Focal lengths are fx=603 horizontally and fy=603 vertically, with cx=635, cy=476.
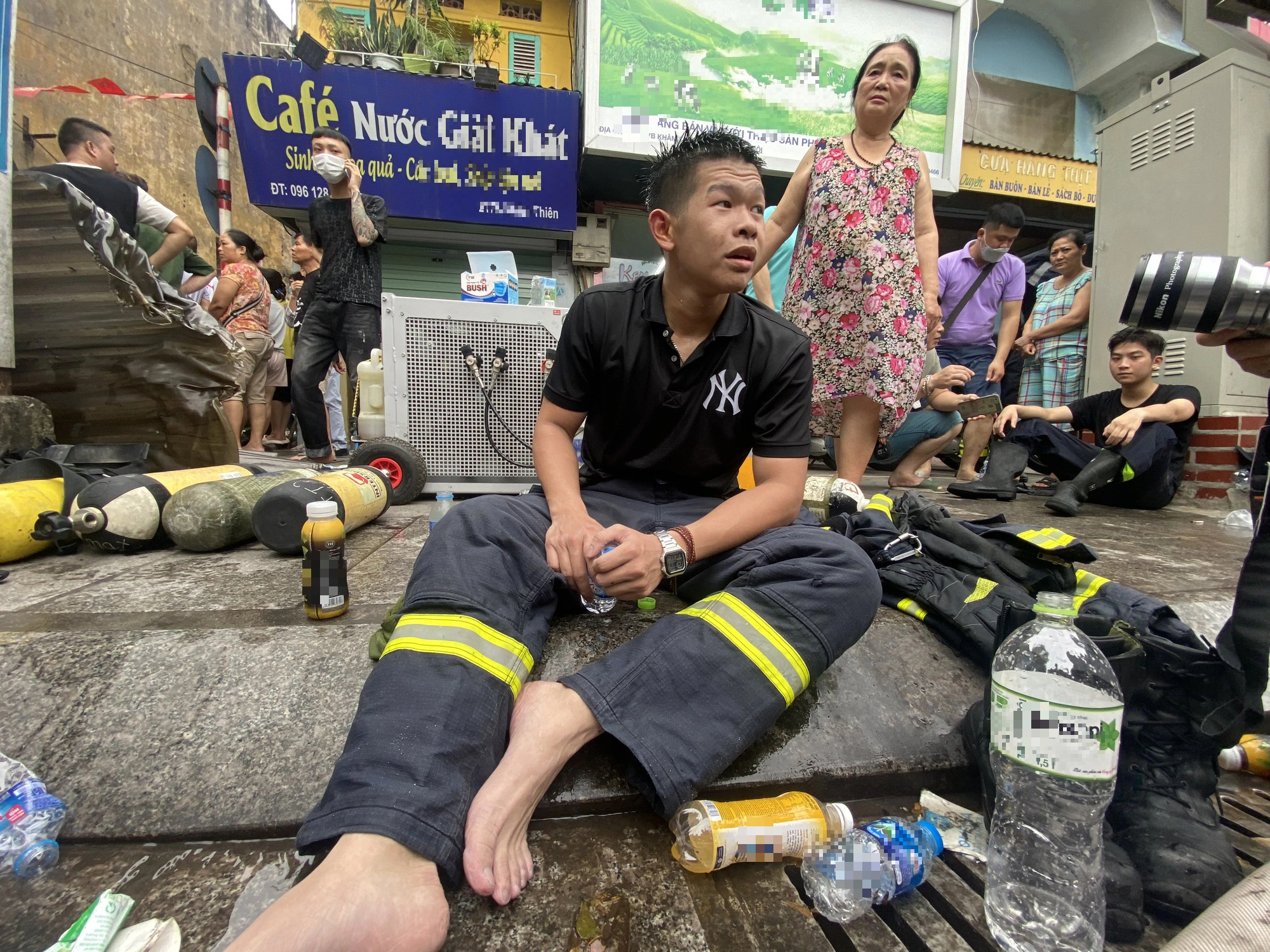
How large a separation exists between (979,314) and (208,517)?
15.8 feet

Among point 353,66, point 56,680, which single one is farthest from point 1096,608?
point 353,66

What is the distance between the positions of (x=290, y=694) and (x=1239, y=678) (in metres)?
1.96

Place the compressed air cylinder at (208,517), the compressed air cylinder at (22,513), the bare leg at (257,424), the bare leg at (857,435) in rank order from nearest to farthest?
the compressed air cylinder at (22,513)
the compressed air cylinder at (208,517)
the bare leg at (857,435)
the bare leg at (257,424)

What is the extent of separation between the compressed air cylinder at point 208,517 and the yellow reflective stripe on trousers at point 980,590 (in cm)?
235

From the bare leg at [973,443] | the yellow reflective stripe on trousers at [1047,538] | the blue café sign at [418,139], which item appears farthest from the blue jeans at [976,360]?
the blue café sign at [418,139]

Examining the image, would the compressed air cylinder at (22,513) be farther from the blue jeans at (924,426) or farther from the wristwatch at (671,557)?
the blue jeans at (924,426)

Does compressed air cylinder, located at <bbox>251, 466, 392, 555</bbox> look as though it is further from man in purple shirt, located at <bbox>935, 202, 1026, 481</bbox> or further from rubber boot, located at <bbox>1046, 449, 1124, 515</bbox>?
man in purple shirt, located at <bbox>935, 202, 1026, 481</bbox>

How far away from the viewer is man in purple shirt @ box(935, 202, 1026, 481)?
14.3ft

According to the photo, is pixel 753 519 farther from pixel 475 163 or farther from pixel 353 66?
pixel 353 66

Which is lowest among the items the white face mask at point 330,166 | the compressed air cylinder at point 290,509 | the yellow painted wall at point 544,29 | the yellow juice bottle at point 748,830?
the yellow juice bottle at point 748,830

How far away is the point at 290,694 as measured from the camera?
1.39 meters

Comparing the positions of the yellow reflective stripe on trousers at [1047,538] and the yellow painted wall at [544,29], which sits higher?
the yellow painted wall at [544,29]

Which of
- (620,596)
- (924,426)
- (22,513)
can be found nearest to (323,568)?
(620,596)

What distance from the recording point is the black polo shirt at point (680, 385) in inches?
67.4
